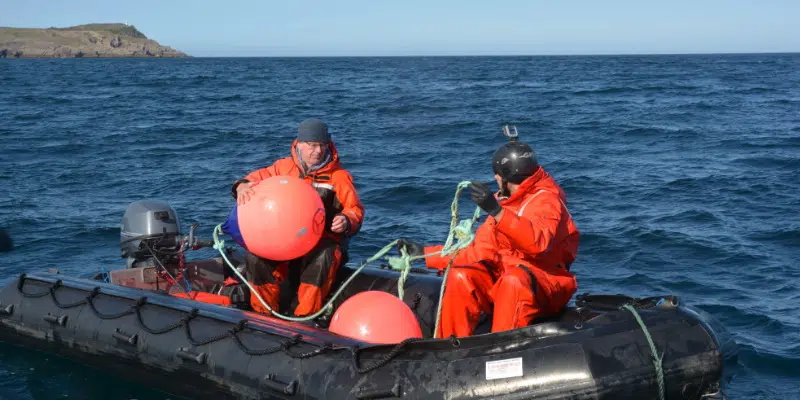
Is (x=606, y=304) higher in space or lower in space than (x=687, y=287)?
higher

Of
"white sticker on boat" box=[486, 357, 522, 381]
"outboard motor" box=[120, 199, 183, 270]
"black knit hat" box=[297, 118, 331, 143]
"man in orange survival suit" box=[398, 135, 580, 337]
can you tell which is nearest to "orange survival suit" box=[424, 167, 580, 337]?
"man in orange survival suit" box=[398, 135, 580, 337]

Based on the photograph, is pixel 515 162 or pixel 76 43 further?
pixel 76 43

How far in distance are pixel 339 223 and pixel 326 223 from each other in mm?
222

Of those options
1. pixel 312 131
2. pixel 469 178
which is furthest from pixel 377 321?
pixel 469 178

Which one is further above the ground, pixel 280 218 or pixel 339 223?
pixel 280 218

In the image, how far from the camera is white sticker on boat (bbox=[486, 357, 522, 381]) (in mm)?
4113

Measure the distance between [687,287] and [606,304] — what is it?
2.90 m

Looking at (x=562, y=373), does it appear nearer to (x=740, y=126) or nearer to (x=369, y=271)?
(x=369, y=271)

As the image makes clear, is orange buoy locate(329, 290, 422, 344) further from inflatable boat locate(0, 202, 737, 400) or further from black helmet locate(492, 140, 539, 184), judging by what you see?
black helmet locate(492, 140, 539, 184)

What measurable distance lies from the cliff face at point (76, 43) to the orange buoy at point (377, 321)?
11174 centimetres

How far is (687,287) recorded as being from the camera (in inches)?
297

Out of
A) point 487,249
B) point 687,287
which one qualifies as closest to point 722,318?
point 687,287

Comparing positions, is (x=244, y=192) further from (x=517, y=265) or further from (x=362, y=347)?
(x=517, y=265)

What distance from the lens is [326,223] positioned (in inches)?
221
